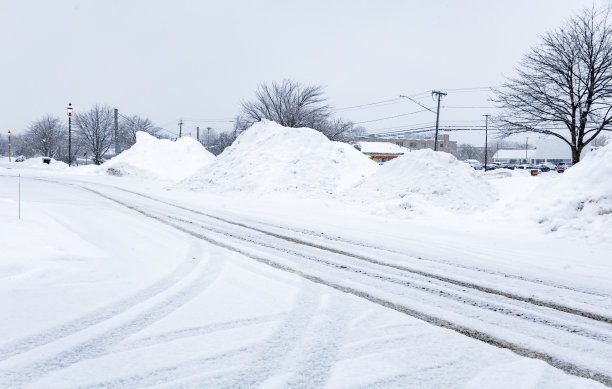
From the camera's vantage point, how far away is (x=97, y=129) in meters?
56.3

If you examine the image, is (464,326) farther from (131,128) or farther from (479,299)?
(131,128)

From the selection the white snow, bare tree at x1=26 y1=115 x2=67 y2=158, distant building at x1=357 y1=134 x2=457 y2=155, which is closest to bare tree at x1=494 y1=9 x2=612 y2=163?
the white snow

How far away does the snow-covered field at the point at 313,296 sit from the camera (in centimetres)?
299

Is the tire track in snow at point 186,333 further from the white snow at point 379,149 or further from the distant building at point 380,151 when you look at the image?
the white snow at point 379,149

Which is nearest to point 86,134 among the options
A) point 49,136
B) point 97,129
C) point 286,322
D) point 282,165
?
point 97,129

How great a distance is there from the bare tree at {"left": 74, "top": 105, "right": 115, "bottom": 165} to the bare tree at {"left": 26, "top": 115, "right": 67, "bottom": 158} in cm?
1353

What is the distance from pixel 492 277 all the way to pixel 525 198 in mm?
6485

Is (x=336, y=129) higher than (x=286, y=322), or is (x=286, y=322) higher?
(x=336, y=129)

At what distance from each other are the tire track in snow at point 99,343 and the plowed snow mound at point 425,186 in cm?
897

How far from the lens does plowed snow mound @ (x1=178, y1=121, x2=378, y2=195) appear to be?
17781 millimetres

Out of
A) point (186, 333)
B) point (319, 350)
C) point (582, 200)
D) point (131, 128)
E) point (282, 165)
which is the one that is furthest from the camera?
point (131, 128)

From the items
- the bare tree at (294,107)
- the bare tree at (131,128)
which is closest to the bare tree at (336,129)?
the bare tree at (294,107)

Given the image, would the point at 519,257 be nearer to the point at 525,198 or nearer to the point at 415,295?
the point at 415,295

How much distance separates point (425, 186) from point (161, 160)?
24.3 m
